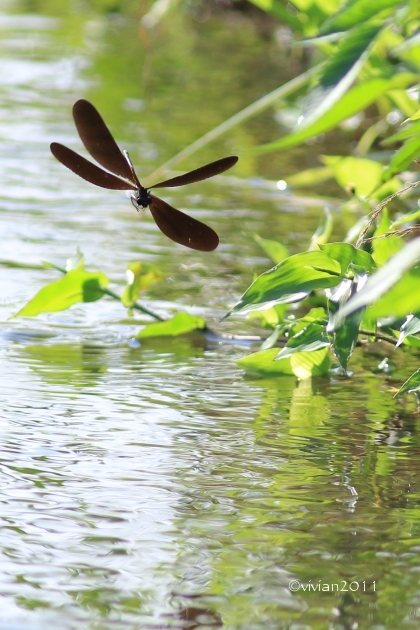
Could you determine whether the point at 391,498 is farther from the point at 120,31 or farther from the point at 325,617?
the point at 120,31

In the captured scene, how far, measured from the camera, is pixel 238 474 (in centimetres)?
153

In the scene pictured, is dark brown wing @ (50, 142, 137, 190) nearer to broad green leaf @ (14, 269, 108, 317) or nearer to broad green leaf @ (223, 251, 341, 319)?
broad green leaf @ (223, 251, 341, 319)

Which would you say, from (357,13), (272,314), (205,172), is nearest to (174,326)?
A: (272,314)

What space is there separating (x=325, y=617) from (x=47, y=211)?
2.39 m

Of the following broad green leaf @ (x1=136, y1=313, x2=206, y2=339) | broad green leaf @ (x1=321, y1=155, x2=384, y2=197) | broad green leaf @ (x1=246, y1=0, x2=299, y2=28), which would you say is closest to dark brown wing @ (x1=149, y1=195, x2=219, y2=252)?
broad green leaf @ (x1=136, y1=313, x2=206, y2=339)

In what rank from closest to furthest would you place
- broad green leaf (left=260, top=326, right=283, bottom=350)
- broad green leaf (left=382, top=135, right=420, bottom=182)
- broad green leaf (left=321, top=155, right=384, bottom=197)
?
1. broad green leaf (left=382, top=135, right=420, bottom=182)
2. broad green leaf (left=260, top=326, right=283, bottom=350)
3. broad green leaf (left=321, top=155, right=384, bottom=197)

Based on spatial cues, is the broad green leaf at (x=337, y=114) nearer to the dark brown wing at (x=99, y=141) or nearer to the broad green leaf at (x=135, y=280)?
the dark brown wing at (x=99, y=141)

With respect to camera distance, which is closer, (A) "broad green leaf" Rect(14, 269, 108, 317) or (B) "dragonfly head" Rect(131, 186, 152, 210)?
(B) "dragonfly head" Rect(131, 186, 152, 210)

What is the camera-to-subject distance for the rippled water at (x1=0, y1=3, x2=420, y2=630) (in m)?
1.17

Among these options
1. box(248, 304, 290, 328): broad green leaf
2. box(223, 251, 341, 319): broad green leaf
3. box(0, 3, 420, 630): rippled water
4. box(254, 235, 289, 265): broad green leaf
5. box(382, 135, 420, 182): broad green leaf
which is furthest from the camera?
box(254, 235, 289, 265): broad green leaf

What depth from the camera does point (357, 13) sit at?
1325mm

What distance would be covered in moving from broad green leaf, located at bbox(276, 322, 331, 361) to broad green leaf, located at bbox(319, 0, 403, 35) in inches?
22.1

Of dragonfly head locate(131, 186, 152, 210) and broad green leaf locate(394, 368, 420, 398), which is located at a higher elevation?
dragonfly head locate(131, 186, 152, 210)

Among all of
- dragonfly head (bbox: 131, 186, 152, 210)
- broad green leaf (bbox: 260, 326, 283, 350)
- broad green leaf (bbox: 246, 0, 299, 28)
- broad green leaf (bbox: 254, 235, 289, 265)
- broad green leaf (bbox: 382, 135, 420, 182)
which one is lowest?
broad green leaf (bbox: 260, 326, 283, 350)
